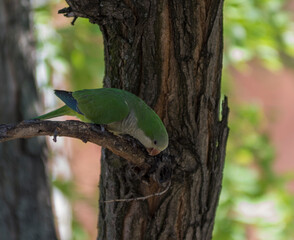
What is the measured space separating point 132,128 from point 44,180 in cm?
170

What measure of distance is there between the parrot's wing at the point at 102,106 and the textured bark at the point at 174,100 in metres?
0.10

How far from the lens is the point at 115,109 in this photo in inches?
101

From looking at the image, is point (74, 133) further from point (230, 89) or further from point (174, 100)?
point (230, 89)

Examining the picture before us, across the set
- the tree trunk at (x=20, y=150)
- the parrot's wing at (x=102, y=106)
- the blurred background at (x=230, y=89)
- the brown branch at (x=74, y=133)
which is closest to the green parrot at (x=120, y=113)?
the parrot's wing at (x=102, y=106)

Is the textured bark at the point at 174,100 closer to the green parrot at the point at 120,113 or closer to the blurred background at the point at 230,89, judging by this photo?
the green parrot at the point at 120,113

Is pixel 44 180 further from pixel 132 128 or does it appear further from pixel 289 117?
pixel 289 117

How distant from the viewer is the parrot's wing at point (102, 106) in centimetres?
248

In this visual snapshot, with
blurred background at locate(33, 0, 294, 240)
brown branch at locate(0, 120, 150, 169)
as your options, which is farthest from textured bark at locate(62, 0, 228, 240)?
blurred background at locate(33, 0, 294, 240)

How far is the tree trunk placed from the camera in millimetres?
3791

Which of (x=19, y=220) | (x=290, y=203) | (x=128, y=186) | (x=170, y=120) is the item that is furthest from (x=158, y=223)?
(x=290, y=203)

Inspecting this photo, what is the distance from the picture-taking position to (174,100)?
7.86 feet

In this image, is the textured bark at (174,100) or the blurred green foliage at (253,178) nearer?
the textured bark at (174,100)

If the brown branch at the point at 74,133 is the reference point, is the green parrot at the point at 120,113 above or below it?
above

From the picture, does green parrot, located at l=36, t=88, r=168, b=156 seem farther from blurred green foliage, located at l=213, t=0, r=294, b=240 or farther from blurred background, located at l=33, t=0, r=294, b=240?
blurred green foliage, located at l=213, t=0, r=294, b=240
